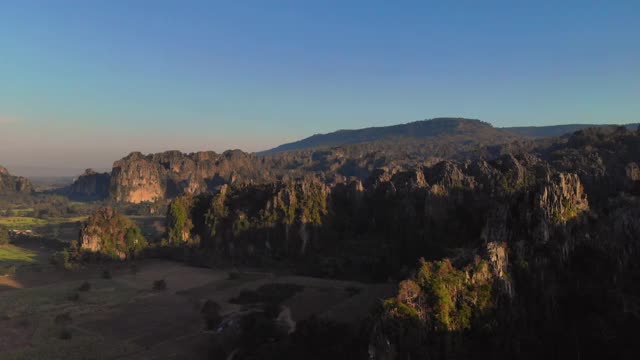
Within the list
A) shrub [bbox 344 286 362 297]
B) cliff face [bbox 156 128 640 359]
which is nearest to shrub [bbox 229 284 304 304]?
shrub [bbox 344 286 362 297]

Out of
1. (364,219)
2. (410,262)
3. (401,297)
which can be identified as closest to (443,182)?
(364,219)

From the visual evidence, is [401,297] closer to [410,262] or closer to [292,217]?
[410,262]

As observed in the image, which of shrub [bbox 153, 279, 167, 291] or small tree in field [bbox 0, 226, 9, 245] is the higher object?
small tree in field [bbox 0, 226, 9, 245]

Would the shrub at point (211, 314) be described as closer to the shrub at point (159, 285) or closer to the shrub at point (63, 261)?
the shrub at point (159, 285)

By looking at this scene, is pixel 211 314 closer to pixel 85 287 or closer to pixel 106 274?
pixel 85 287

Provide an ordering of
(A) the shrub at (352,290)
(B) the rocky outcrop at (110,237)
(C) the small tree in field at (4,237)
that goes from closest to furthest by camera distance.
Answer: (A) the shrub at (352,290)
(B) the rocky outcrop at (110,237)
(C) the small tree in field at (4,237)

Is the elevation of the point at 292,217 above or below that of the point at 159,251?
above

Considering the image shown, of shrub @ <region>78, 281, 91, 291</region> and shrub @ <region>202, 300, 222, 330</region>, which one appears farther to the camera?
shrub @ <region>78, 281, 91, 291</region>

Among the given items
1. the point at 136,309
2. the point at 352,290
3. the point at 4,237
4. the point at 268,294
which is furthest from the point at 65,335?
the point at 4,237

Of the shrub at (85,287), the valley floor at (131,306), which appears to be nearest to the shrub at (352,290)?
the valley floor at (131,306)

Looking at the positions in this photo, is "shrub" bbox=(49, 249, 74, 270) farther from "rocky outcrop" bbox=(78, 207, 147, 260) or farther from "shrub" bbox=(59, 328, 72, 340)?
"shrub" bbox=(59, 328, 72, 340)

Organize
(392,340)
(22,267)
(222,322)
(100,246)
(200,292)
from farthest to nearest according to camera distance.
Result: (100,246) < (22,267) < (200,292) < (222,322) < (392,340)
